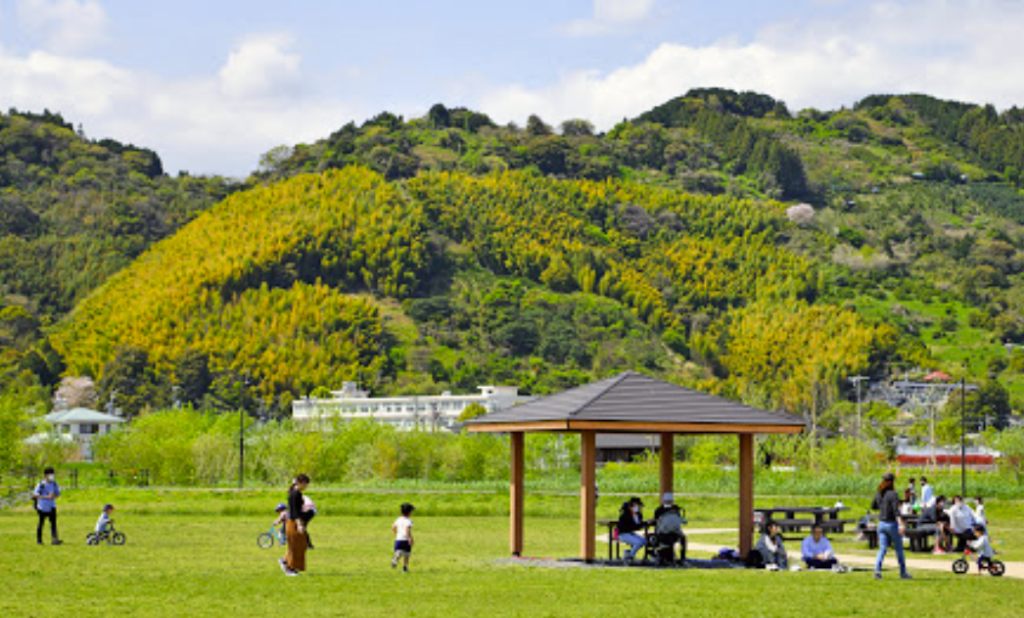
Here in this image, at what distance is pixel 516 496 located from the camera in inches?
1080

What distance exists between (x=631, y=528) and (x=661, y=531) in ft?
3.19

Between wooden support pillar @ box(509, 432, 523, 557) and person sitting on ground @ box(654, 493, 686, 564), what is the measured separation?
3.02m

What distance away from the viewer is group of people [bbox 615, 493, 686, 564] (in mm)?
24891

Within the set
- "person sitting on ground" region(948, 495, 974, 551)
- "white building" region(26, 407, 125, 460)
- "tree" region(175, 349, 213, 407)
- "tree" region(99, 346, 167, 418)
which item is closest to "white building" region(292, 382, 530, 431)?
"tree" region(175, 349, 213, 407)

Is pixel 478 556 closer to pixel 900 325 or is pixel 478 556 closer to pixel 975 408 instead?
pixel 975 408

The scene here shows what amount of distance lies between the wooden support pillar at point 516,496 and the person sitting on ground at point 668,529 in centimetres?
302

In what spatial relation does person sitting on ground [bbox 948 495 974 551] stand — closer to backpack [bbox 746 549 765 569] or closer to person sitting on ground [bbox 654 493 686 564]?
backpack [bbox 746 549 765 569]

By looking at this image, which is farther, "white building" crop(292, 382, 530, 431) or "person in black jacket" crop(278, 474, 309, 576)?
"white building" crop(292, 382, 530, 431)

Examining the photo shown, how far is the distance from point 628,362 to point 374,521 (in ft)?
407

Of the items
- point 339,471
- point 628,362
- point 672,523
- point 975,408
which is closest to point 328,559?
point 672,523

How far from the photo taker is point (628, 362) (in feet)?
550

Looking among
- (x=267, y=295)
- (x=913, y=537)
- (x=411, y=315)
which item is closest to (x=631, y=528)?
(x=913, y=537)

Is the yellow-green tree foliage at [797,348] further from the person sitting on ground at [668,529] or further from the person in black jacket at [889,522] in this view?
the person in black jacket at [889,522]

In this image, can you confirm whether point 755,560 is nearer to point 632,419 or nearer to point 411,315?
point 632,419
